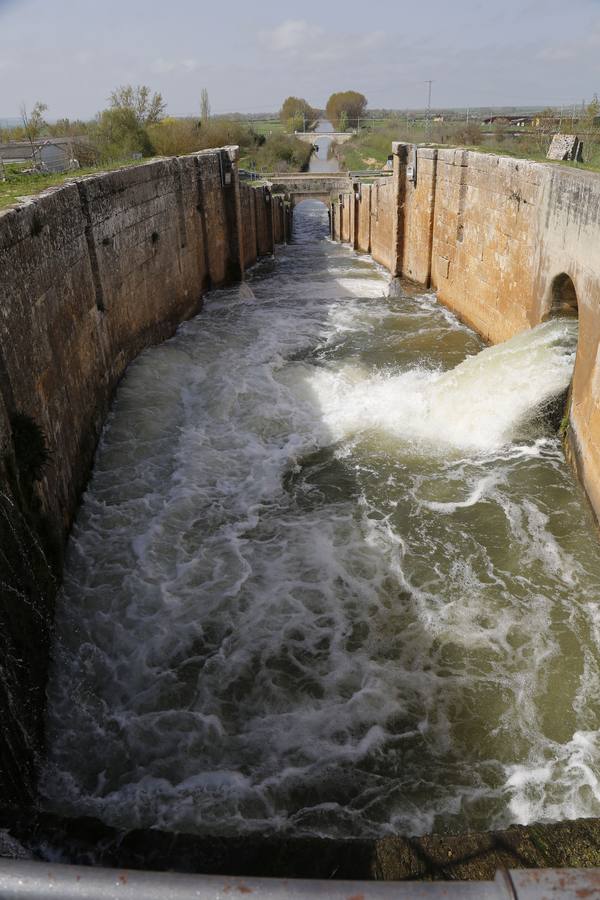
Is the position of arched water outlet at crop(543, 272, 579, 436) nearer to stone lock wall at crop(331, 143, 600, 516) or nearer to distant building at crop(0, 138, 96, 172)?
stone lock wall at crop(331, 143, 600, 516)

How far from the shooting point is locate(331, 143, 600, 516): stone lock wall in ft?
27.0

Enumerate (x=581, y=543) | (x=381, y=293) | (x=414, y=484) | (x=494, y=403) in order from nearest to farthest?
(x=581, y=543) < (x=414, y=484) < (x=494, y=403) < (x=381, y=293)

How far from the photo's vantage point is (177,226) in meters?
15.3

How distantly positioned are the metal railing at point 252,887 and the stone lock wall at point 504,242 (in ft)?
22.9

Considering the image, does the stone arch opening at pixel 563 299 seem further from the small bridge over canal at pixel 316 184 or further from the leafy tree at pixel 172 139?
the small bridge over canal at pixel 316 184

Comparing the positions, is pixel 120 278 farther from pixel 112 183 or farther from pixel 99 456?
pixel 99 456

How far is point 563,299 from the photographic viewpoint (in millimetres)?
10195

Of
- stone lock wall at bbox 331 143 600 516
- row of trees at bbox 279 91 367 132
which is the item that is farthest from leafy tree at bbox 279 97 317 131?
stone lock wall at bbox 331 143 600 516

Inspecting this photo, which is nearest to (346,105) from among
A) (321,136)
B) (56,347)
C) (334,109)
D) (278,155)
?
(334,109)

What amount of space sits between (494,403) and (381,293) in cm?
958

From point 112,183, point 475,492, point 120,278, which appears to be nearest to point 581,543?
point 475,492

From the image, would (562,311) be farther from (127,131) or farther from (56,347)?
(127,131)

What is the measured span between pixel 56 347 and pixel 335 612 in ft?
14.3

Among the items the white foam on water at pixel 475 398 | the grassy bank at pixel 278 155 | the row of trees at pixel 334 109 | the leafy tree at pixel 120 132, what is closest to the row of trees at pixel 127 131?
the leafy tree at pixel 120 132
